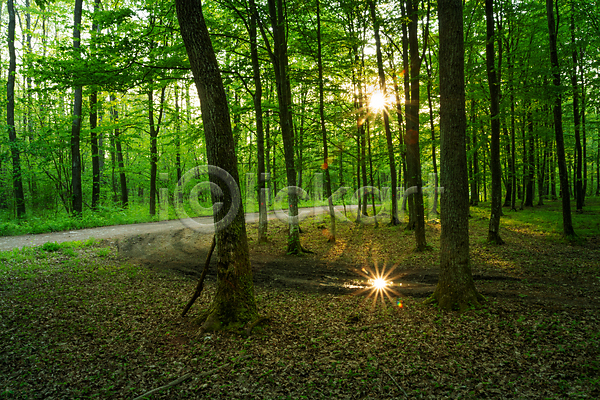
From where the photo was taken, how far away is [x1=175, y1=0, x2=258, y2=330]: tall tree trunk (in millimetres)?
5227

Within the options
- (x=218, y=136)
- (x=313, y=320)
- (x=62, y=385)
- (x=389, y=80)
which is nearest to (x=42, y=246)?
(x=62, y=385)

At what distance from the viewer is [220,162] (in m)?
5.39

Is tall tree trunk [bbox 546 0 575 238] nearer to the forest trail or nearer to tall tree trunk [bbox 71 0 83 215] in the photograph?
the forest trail

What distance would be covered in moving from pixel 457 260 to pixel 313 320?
3.15 meters

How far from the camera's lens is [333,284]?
848 centimetres

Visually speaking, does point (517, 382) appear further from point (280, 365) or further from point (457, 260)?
point (280, 365)

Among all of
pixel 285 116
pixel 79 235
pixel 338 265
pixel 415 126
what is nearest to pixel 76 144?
pixel 79 235

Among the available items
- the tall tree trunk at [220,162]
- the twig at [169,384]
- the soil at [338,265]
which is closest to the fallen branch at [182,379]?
the twig at [169,384]

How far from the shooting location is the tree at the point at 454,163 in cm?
605

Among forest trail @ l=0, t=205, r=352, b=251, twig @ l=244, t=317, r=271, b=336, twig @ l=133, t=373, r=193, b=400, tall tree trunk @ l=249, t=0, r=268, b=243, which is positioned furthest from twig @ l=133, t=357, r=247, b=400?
forest trail @ l=0, t=205, r=352, b=251

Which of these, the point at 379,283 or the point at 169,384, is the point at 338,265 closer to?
the point at 379,283

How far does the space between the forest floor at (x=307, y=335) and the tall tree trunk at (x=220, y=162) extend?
21.0 inches

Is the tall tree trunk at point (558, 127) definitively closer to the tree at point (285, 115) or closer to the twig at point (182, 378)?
the tree at point (285, 115)

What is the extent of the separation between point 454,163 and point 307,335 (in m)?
4.41
